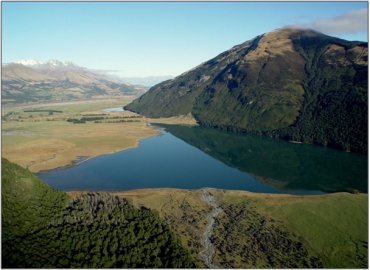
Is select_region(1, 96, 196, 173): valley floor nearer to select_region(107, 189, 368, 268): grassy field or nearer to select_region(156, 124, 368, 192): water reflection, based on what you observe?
select_region(156, 124, 368, 192): water reflection

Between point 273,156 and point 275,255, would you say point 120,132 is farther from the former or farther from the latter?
point 275,255

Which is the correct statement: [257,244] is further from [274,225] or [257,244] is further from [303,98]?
[303,98]

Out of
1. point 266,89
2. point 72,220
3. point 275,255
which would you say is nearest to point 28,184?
point 72,220

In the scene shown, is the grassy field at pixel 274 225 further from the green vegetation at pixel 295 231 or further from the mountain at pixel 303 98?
the mountain at pixel 303 98

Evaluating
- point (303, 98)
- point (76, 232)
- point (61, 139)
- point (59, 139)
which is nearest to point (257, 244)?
point (76, 232)

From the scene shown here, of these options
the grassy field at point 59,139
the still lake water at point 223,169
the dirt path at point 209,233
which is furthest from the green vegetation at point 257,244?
the grassy field at point 59,139

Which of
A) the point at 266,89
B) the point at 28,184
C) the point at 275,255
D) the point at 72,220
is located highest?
the point at 266,89
